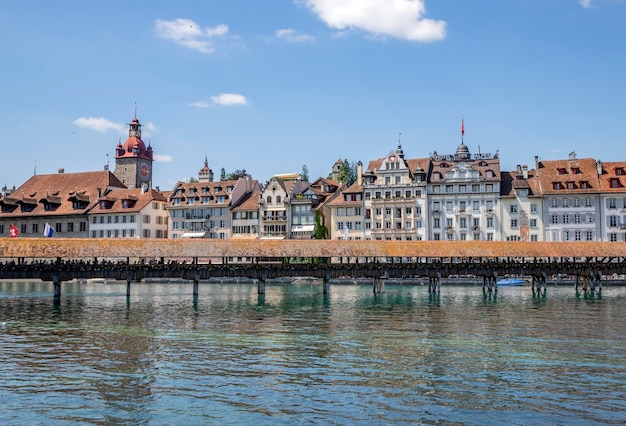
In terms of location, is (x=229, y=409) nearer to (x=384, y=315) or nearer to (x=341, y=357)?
(x=341, y=357)

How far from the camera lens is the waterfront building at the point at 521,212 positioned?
89.1 meters

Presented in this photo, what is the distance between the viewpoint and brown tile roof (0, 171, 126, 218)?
343ft

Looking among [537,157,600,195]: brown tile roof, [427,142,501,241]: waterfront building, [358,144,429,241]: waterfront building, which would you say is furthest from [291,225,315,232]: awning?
[537,157,600,195]: brown tile roof

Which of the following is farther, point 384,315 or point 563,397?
point 384,315

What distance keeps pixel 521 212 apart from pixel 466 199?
740cm

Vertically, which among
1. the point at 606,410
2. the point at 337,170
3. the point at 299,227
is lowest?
the point at 606,410

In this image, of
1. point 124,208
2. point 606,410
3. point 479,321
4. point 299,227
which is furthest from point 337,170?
point 606,410

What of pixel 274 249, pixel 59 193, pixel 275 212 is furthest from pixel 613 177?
pixel 59 193

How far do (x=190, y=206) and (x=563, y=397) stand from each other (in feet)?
287

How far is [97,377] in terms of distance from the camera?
24672 millimetres

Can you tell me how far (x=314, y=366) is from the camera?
26.5 m

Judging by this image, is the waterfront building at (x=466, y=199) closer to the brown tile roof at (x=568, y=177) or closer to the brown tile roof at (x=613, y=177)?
the brown tile roof at (x=568, y=177)

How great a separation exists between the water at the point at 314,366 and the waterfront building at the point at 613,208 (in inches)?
1603

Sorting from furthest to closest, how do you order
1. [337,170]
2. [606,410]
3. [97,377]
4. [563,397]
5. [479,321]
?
[337,170]
[479,321]
[97,377]
[563,397]
[606,410]
